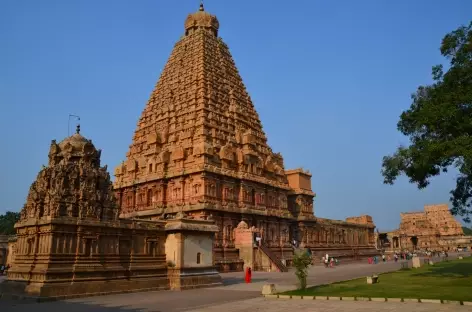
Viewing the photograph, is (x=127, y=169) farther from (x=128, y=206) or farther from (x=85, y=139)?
(x=85, y=139)

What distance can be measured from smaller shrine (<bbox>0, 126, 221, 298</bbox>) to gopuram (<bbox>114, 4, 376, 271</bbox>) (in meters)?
12.7

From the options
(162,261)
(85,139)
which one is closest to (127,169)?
(85,139)

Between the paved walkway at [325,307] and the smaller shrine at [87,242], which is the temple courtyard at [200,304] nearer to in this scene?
the paved walkway at [325,307]

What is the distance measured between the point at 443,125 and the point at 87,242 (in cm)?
2087

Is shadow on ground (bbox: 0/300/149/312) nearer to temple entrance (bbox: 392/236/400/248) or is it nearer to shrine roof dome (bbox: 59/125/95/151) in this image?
shrine roof dome (bbox: 59/125/95/151)

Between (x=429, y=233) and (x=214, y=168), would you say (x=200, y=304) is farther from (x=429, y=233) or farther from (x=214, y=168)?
(x=429, y=233)

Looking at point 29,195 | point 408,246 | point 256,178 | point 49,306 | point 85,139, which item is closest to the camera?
point 49,306

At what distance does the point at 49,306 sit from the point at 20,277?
5.02 m

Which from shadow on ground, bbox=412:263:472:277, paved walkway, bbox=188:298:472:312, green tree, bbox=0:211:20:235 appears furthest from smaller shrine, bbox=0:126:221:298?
green tree, bbox=0:211:20:235

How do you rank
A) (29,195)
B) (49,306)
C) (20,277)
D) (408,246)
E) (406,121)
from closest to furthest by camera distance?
(49,306) < (20,277) < (29,195) < (406,121) < (408,246)

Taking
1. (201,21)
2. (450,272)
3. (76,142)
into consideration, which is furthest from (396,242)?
(76,142)

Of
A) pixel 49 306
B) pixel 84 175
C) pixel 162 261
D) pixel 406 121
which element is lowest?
pixel 49 306

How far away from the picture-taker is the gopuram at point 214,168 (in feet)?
141

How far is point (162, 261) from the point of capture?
87.6ft
